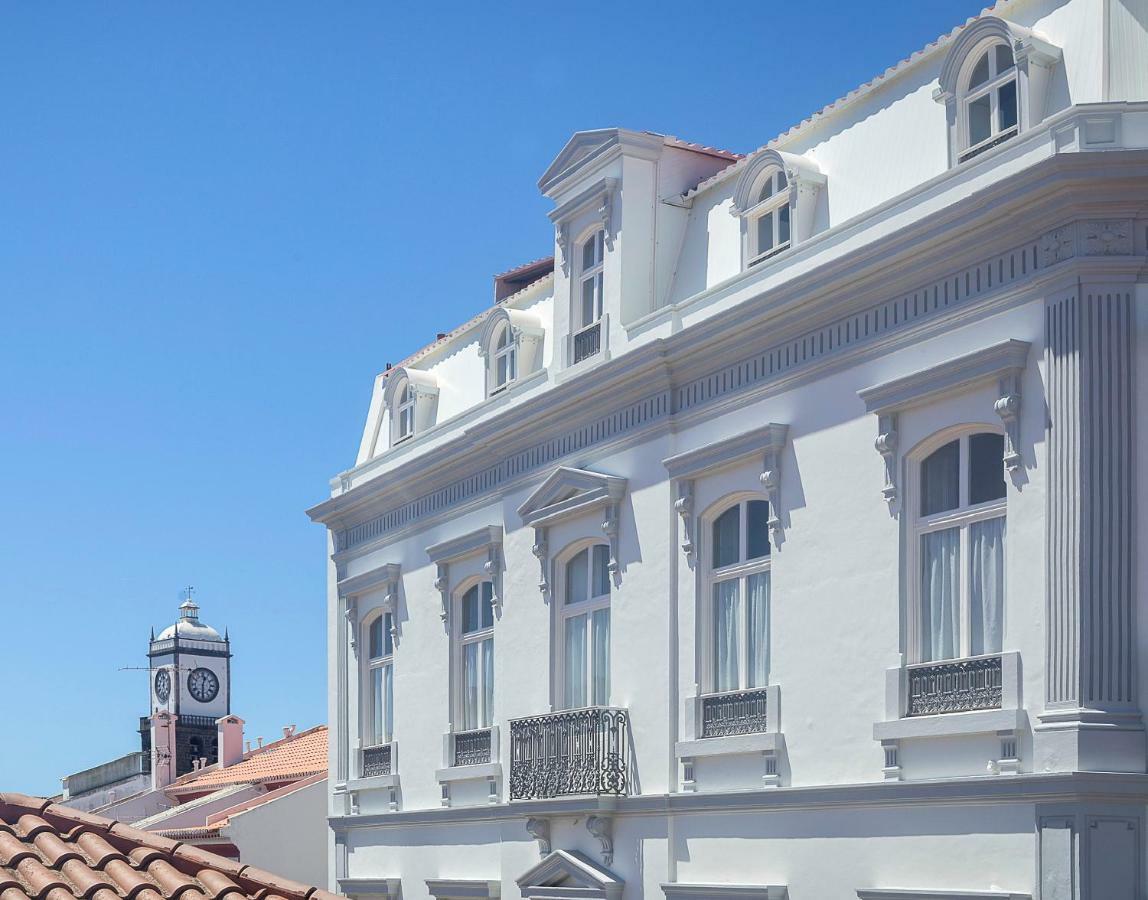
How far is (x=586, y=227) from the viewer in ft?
75.1

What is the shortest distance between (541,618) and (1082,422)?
30.5 ft

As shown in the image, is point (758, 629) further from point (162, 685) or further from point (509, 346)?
point (162, 685)

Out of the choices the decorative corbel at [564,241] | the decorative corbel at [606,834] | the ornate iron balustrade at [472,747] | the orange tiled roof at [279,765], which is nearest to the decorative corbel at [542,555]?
the ornate iron balustrade at [472,747]

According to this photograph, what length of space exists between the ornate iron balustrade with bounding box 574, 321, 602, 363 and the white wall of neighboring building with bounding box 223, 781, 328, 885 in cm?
1427

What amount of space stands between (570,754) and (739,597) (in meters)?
3.40

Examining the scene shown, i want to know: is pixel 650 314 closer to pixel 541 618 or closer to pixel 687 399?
pixel 687 399

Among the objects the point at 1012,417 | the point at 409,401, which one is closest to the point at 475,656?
the point at 409,401

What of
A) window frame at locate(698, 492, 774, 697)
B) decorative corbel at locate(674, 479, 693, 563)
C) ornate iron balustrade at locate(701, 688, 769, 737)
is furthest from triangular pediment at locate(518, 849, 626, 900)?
decorative corbel at locate(674, 479, 693, 563)

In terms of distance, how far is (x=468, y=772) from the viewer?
24312 millimetres

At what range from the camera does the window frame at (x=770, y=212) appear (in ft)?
63.4

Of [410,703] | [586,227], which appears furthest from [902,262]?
[410,703]

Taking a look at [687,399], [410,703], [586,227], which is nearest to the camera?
[687,399]

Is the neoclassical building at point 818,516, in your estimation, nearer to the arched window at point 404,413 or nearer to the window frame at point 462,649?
the window frame at point 462,649

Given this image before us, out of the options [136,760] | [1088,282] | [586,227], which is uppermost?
[586,227]
